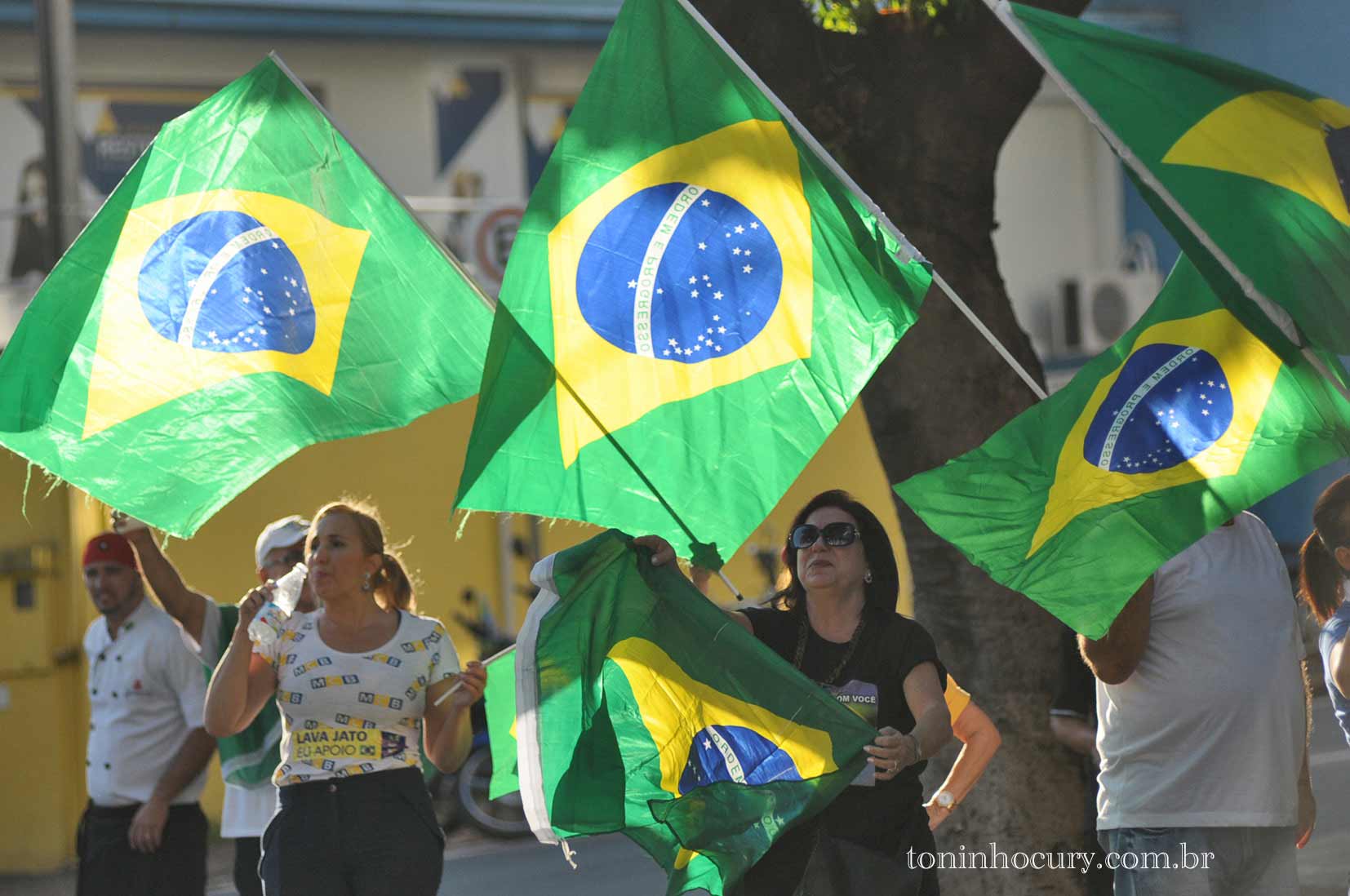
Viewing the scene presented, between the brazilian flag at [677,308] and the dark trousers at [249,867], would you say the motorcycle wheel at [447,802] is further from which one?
the brazilian flag at [677,308]

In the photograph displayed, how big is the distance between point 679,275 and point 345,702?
145cm

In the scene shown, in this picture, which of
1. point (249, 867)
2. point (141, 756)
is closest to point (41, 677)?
point (141, 756)

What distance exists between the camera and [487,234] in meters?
14.1

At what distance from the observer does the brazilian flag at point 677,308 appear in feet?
15.1

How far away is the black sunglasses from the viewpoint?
4.57 m

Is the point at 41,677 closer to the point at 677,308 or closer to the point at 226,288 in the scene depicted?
the point at 226,288

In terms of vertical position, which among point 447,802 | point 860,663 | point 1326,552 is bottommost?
point 447,802

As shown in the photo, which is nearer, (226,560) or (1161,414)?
(1161,414)

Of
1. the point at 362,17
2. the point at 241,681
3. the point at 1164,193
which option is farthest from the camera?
the point at 362,17

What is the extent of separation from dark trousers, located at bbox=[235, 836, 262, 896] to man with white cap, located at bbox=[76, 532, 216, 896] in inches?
7.9

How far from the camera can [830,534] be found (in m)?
4.59

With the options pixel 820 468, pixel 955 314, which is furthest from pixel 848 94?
pixel 820 468

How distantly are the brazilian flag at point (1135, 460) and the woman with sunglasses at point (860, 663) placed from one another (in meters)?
0.23

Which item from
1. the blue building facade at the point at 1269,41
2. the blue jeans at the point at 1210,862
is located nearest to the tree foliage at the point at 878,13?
the blue jeans at the point at 1210,862
